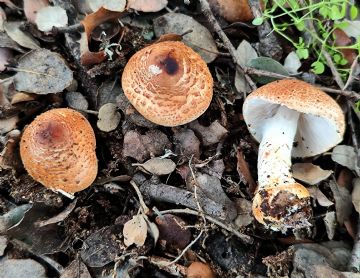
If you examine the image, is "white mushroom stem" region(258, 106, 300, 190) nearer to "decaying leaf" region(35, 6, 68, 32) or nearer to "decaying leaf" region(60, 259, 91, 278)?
"decaying leaf" region(60, 259, 91, 278)

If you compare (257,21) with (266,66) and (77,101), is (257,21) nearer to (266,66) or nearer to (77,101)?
(266,66)

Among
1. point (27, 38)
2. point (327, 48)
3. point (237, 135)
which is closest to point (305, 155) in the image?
point (237, 135)

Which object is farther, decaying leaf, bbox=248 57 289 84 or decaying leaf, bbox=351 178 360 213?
decaying leaf, bbox=248 57 289 84

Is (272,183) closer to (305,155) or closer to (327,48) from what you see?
(305,155)

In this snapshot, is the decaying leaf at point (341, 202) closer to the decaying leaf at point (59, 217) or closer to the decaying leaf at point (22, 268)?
the decaying leaf at point (59, 217)

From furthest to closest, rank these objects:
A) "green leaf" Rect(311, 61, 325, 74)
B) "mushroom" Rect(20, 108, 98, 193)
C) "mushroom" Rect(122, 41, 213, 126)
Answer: "green leaf" Rect(311, 61, 325, 74), "mushroom" Rect(122, 41, 213, 126), "mushroom" Rect(20, 108, 98, 193)

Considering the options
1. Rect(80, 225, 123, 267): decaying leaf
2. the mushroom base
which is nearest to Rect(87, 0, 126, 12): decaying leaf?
Rect(80, 225, 123, 267): decaying leaf
